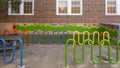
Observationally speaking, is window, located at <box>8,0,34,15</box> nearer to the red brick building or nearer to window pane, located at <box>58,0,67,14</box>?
the red brick building

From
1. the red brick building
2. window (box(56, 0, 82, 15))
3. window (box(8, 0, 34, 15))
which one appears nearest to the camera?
the red brick building

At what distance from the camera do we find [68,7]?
23281 millimetres

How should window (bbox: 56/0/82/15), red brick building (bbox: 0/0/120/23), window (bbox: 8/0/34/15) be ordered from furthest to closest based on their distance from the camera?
1. window (bbox: 56/0/82/15)
2. window (bbox: 8/0/34/15)
3. red brick building (bbox: 0/0/120/23)

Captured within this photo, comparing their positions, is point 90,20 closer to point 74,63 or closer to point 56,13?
point 56,13

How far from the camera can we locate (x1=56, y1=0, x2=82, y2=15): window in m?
23.2

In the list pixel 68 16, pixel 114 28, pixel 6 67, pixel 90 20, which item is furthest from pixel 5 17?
pixel 6 67

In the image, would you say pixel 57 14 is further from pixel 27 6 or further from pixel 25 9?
pixel 25 9

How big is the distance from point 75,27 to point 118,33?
8163mm

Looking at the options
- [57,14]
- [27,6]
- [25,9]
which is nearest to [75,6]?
[57,14]

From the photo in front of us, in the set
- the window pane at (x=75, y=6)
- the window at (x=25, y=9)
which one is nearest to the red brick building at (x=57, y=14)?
the window at (x=25, y=9)

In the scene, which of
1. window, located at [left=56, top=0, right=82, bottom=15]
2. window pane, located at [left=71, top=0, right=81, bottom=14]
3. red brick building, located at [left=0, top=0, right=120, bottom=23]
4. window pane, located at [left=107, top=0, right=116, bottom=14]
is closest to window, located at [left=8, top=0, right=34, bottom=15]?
red brick building, located at [left=0, top=0, right=120, bottom=23]

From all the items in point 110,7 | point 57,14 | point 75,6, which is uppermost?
point 75,6

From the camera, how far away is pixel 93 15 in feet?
75.5

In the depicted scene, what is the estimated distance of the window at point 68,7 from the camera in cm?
2325
